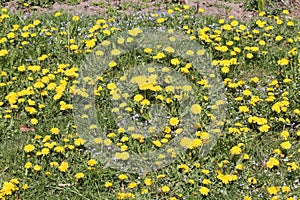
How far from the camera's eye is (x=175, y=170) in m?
4.32

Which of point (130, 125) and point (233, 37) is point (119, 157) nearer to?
point (130, 125)

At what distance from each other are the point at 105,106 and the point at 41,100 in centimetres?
58

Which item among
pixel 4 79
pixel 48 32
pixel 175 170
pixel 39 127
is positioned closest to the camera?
pixel 175 170

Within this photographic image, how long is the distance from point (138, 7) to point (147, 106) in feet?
6.64

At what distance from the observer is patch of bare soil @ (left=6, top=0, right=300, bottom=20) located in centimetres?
659

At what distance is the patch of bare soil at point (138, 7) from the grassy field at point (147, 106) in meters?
0.21

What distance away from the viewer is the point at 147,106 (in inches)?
196

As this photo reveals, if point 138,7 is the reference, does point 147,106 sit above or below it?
below

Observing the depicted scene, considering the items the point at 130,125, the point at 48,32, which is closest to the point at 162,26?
the point at 48,32

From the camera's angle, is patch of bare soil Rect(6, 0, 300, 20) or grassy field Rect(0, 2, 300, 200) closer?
grassy field Rect(0, 2, 300, 200)

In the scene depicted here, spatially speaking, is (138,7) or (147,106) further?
(138,7)

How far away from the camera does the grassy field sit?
4.24m

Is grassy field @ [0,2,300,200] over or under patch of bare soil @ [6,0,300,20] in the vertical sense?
under

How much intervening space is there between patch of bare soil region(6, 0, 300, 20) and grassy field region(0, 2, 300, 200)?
0.21 meters
